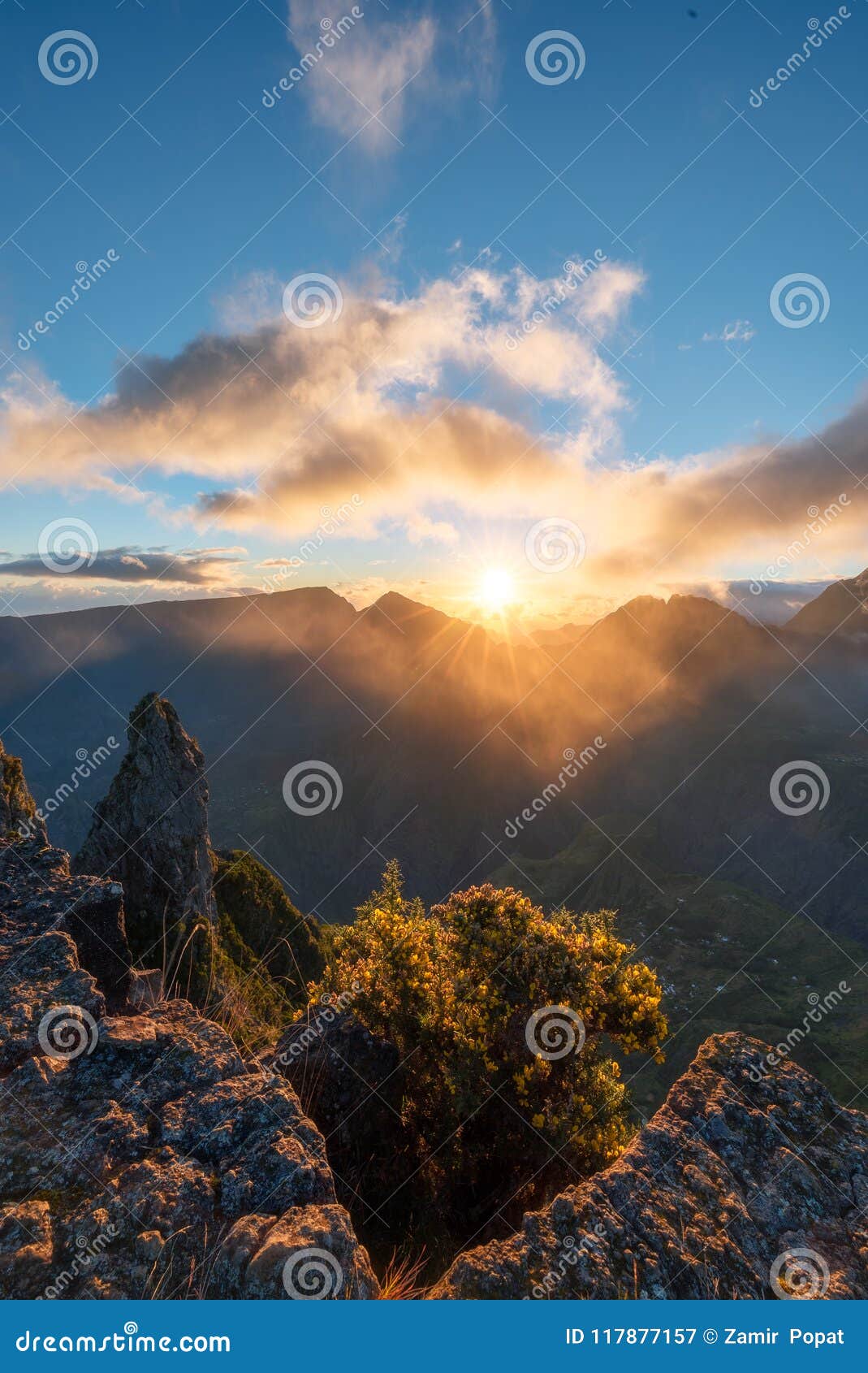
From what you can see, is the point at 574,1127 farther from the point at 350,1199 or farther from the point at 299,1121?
the point at 299,1121

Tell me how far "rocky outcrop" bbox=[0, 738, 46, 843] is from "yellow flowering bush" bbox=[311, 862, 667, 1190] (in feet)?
21.8

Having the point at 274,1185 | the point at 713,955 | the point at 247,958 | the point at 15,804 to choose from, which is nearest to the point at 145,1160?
the point at 274,1185

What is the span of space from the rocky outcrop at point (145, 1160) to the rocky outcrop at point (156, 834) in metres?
6.69

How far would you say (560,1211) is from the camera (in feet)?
14.7

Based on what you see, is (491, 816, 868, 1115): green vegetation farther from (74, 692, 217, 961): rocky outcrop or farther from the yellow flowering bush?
the yellow flowering bush

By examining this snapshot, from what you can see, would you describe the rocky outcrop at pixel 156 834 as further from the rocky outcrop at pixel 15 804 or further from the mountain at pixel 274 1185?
the mountain at pixel 274 1185

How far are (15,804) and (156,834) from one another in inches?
198

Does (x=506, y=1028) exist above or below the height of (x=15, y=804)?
below

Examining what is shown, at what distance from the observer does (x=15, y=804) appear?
1266 centimetres

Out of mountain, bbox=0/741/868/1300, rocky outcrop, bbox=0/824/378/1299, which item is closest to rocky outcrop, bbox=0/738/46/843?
rocky outcrop, bbox=0/824/378/1299

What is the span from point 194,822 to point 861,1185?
18.0 m

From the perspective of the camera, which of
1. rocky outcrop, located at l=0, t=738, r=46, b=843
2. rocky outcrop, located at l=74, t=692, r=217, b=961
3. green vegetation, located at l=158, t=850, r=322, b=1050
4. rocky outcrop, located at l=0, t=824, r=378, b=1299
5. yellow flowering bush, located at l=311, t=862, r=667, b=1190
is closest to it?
rocky outcrop, located at l=0, t=824, r=378, b=1299

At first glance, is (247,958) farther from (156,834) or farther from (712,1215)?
(712,1215)

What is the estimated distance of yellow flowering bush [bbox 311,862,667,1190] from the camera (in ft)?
23.7
